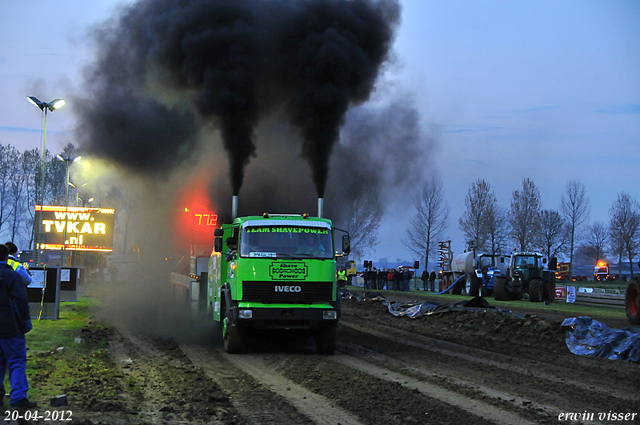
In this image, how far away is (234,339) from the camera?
41.3ft

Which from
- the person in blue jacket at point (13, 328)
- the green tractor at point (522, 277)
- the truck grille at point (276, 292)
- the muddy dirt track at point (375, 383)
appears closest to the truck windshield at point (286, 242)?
the truck grille at point (276, 292)

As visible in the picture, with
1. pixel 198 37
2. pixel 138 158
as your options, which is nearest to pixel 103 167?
pixel 138 158

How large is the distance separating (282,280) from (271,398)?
4068 mm

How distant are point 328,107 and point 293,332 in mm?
14405

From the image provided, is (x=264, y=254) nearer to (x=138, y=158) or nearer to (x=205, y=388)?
(x=205, y=388)

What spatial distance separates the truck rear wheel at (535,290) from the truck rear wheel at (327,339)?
1971 centimetres

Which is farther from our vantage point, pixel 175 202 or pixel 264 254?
pixel 175 202

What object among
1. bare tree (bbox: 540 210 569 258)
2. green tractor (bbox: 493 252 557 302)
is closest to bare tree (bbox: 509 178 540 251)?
bare tree (bbox: 540 210 569 258)

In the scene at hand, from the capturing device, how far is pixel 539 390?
352 inches

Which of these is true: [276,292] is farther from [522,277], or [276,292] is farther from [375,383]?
[522,277]

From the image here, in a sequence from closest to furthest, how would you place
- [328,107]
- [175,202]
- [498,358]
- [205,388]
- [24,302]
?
[24,302], [205,388], [498,358], [328,107], [175,202]

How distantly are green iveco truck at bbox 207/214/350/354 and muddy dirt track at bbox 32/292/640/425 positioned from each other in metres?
0.64

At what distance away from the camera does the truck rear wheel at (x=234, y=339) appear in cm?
1252

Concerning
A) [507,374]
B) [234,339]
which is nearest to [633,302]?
[507,374]
